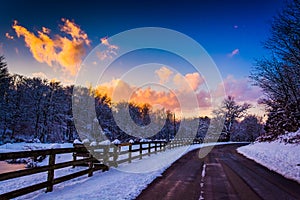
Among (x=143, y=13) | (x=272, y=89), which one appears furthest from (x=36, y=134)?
(x=272, y=89)

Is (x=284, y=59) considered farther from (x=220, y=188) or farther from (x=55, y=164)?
(x=55, y=164)

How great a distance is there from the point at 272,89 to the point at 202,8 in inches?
326

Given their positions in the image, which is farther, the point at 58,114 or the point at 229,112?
the point at 229,112

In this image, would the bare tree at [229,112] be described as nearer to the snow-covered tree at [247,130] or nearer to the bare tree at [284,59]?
the snow-covered tree at [247,130]

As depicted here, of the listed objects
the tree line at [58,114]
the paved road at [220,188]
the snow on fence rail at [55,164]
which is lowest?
the paved road at [220,188]

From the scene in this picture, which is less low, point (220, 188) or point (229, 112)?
point (229, 112)

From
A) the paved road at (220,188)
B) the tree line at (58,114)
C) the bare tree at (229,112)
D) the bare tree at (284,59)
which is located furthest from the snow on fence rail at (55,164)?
the bare tree at (229,112)

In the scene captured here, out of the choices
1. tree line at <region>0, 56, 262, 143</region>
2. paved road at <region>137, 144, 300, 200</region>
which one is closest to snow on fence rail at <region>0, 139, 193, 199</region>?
paved road at <region>137, 144, 300, 200</region>

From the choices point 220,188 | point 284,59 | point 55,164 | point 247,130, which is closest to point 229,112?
point 247,130

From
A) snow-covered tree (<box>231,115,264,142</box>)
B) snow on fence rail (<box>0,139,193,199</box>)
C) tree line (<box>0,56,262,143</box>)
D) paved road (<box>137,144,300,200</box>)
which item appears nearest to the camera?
snow on fence rail (<box>0,139,193,199</box>)

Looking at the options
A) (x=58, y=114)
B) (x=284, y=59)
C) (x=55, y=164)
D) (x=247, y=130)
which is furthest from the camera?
(x=247, y=130)

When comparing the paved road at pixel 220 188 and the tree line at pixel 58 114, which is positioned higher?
the tree line at pixel 58 114

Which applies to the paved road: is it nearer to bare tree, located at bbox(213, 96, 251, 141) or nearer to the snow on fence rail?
the snow on fence rail

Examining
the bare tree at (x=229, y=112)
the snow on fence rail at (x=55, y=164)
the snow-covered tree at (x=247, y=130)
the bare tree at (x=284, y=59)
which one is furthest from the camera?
the snow-covered tree at (x=247, y=130)
